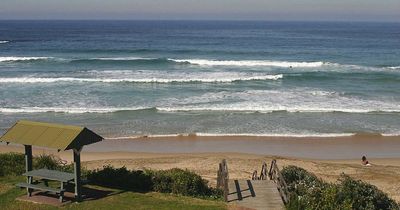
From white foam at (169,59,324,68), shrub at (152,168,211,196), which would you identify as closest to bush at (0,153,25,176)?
shrub at (152,168,211,196)

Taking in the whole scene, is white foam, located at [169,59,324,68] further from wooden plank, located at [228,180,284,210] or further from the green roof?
the green roof

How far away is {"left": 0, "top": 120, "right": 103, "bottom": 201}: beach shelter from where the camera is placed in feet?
43.8

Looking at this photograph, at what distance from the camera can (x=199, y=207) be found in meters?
13.5

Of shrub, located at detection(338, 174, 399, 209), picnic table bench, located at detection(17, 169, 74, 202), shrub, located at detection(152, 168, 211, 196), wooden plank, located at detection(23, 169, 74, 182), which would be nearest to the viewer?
shrub, located at detection(338, 174, 399, 209)

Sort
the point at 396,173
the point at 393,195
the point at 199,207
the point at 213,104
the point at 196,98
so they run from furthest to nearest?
the point at 196,98, the point at 213,104, the point at 396,173, the point at 393,195, the point at 199,207

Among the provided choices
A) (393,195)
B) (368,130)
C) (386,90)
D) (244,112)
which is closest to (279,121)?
(244,112)

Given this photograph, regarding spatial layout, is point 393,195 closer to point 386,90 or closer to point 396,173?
point 396,173

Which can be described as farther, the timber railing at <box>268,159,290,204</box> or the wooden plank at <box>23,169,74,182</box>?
the wooden plank at <box>23,169,74,182</box>

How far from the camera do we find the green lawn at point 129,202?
13438 millimetres

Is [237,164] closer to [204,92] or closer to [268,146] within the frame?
[268,146]

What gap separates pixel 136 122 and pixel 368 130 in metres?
13.7

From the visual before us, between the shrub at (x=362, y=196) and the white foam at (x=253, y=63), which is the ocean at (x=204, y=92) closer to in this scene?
the white foam at (x=253, y=63)

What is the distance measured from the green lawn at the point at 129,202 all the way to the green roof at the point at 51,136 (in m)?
1.68

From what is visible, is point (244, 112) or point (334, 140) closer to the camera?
point (334, 140)
